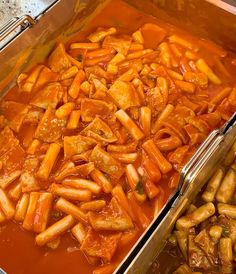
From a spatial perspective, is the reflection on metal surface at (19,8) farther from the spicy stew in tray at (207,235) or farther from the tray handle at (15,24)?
the spicy stew in tray at (207,235)

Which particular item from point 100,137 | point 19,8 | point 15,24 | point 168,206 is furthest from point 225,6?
point 19,8

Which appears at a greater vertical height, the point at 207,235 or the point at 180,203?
the point at 180,203

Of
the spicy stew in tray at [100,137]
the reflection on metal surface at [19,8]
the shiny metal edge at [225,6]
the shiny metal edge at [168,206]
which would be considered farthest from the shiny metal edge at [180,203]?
the reflection on metal surface at [19,8]

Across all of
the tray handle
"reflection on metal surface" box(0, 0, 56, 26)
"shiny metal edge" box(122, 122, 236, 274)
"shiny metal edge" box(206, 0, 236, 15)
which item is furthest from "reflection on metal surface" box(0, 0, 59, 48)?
"shiny metal edge" box(122, 122, 236, 274)

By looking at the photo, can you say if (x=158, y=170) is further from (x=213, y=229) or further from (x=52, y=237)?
(x=52, y=237)

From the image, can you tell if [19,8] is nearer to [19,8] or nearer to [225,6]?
[19,8]

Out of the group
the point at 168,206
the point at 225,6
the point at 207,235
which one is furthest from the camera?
the point at 225,6
